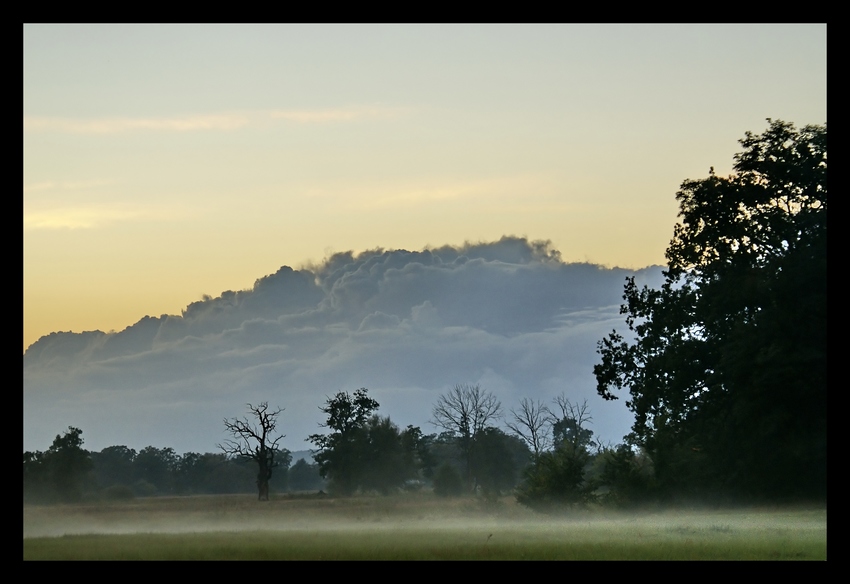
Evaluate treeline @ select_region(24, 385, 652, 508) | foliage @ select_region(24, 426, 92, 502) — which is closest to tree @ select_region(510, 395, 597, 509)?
treeline @ select_region(24, 385, 652, 508)

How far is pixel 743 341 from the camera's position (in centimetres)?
3797

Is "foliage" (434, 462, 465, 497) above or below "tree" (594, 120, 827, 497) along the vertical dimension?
below

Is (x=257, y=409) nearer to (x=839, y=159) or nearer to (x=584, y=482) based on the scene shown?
(x=584, y=482)

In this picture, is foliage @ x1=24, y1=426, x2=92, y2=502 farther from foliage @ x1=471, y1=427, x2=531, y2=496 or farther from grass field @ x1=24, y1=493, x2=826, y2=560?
foliage @ x1=471, y1=427, x2=531, y2=496

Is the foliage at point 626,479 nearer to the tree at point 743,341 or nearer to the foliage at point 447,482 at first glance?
the tree at point 743,341

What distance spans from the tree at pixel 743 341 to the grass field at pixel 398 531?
2398 millimetres

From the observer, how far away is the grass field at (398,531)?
26797 millimetres

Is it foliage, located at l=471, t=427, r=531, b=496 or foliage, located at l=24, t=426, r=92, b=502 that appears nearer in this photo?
foliage, located at l=24, t=426, r=92, b=502

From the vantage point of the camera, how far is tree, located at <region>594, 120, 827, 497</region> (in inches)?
1476

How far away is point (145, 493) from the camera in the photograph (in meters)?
48.7

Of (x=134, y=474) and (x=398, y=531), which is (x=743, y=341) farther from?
(x=134, y=474)

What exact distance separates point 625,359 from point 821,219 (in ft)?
32.0

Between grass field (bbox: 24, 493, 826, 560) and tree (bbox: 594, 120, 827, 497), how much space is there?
240cm
